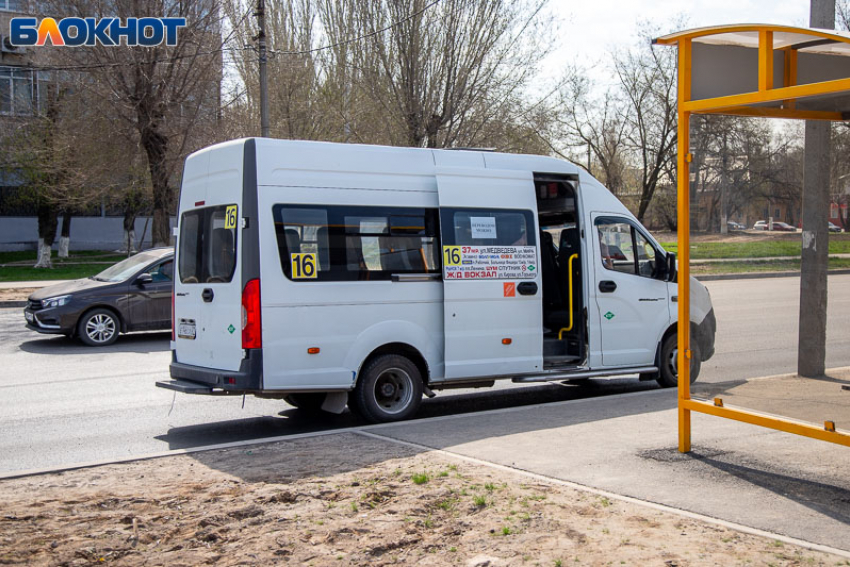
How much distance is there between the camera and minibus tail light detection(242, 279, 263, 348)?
7633 mm

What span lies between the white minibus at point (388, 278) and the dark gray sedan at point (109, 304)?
6.40m

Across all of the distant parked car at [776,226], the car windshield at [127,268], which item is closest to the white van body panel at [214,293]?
the distant parked car at [776,226]

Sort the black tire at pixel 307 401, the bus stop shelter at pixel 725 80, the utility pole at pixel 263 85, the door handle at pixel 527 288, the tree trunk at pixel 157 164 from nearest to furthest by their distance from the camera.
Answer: the bus stop shelter at pixel 725 80
the black tire at pixel 307 401
the door handle at pixel 527 288
the utility pole at pixel 263 85
the tree trunk at pixel 157 164

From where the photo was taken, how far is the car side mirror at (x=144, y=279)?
48.8ft

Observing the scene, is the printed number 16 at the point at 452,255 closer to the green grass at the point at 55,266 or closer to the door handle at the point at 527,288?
the door handle at the point at 527,288

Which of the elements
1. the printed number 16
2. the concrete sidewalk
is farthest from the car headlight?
the concrete sidewalk

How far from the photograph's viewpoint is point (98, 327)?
14.6m

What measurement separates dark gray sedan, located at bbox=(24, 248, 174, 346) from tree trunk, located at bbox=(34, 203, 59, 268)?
21106 mm

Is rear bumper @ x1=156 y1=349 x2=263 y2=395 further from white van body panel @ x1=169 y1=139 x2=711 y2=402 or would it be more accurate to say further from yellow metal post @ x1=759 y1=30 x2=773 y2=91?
yellow metal post @ x1=759 y1=30 x2=773 y2=91

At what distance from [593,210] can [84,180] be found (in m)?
18.4

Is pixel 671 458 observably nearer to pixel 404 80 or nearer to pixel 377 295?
pixel 377 295

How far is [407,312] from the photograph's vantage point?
844 cm

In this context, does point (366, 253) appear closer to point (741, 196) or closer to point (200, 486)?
point (200, 486)

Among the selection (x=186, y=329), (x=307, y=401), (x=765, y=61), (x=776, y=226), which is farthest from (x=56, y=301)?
(x=765, y=61)
